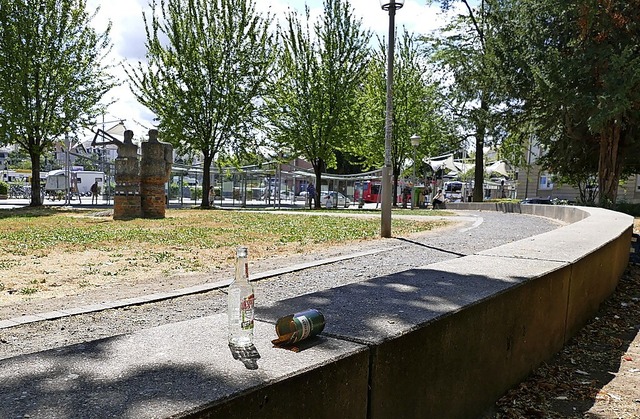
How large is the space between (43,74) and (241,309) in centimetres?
2923

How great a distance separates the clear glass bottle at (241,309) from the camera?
6.76 feet

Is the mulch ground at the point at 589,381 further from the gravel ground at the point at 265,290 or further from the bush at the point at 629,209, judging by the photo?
the bush at the point at 629,209

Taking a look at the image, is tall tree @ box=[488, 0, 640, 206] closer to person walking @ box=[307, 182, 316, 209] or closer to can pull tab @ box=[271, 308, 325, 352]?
can pull tab @ box=[271, 308, 325, 352]

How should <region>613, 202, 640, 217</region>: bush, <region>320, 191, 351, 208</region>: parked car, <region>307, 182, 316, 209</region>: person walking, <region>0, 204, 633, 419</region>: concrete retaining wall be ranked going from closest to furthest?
<region>0, 204, 633, 419</region>: concrete retaining wall
<region>613, 202, 640, 217</region>: bush
<region>307, 182, 316, 209</region>: person walking
<region>320, 191, 351, 208</region>: parked car

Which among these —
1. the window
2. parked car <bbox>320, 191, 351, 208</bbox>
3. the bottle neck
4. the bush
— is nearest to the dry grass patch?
the bottle neck

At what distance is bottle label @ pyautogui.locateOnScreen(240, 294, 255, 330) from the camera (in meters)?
2.06

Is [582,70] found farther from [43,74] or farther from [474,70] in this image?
[43,74]

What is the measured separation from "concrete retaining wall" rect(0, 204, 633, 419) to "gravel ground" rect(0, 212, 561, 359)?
1.96 metres

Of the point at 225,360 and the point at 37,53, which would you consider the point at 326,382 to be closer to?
the point at 225,360

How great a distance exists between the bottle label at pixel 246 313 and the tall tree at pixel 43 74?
27777mm

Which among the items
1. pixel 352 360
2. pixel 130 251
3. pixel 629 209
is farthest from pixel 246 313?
pixel 629 209

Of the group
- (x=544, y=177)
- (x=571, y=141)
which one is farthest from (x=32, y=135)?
(x=544, y=177)

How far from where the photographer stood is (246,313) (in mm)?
2072

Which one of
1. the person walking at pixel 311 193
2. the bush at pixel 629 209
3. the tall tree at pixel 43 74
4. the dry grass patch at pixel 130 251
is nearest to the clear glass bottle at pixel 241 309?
the dry grass patch at pixel 130 251
